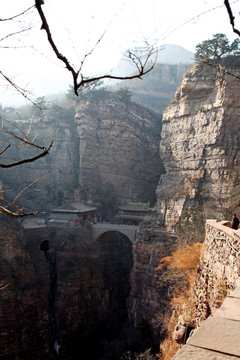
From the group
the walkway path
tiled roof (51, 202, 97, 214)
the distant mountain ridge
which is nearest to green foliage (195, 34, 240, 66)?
tiled roof (51, 202, 97, 214)

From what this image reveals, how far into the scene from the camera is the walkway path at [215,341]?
148 centimetres

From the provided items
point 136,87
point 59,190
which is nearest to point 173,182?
point 59,190

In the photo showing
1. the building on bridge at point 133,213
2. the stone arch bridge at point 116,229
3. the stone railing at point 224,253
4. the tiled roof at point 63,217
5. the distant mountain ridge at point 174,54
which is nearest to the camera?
the stone railing at point 224,253

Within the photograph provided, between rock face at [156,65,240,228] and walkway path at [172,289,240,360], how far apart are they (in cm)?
1865

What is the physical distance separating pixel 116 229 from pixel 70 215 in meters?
5.59

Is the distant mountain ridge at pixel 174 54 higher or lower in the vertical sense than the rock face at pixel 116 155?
higher

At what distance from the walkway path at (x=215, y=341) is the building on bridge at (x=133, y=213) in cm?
2448

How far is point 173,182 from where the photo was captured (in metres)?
23.6

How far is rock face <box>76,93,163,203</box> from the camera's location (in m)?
32.4

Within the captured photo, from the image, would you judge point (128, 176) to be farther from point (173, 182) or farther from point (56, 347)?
point (56, 347)

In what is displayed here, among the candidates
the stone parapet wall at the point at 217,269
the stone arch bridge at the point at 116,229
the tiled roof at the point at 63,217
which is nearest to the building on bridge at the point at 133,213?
the stone arch bridge at the point at 116,229

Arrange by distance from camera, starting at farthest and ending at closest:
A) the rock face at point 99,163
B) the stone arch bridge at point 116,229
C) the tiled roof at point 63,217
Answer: the rock face at point 99,163
the tiled roof at point 63,217
the stone arch bridge at point 116,229

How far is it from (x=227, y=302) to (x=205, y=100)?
21.8m

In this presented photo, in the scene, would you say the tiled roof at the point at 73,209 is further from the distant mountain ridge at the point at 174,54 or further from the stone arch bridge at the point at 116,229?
the distant mountain ridge at the point at 174,54
